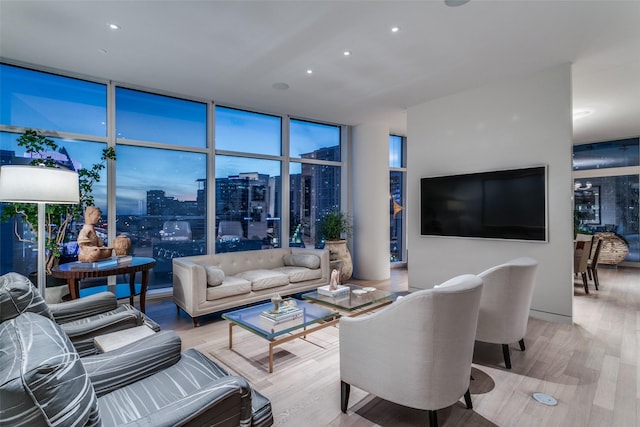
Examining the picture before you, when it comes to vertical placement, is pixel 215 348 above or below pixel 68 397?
below

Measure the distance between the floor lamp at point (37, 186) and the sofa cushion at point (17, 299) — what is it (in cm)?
82

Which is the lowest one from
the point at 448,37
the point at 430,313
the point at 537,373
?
the point at 537,373

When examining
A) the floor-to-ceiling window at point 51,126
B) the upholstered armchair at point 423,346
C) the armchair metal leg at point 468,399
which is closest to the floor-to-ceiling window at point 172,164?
the floor-to-ceiling window at point 51,126

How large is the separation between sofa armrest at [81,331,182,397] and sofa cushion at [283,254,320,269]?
3026mm

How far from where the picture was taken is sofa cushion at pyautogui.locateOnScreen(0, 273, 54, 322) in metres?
1.58

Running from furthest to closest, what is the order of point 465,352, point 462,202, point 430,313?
1. point 462,202
2. point 465,352
3. point 430,313

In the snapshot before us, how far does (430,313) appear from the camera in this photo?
1688 mm

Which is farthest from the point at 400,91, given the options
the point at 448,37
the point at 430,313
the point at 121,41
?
the point at 430,313

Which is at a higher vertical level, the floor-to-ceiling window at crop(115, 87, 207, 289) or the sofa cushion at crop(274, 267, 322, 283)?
the floor-to-ceiling window at crop(115, 87, 207, 289)

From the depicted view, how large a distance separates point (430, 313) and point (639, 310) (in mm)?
4344

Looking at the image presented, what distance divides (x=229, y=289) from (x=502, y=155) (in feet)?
12.3

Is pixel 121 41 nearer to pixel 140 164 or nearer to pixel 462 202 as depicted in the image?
pixel 140 164

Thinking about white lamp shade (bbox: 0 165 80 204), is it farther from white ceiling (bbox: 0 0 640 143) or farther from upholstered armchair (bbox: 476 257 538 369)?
upholstered armchair (bbox: 476 257 538 369)

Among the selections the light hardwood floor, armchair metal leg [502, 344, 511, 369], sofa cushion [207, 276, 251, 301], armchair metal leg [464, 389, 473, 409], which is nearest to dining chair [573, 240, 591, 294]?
the light hardwood floor
